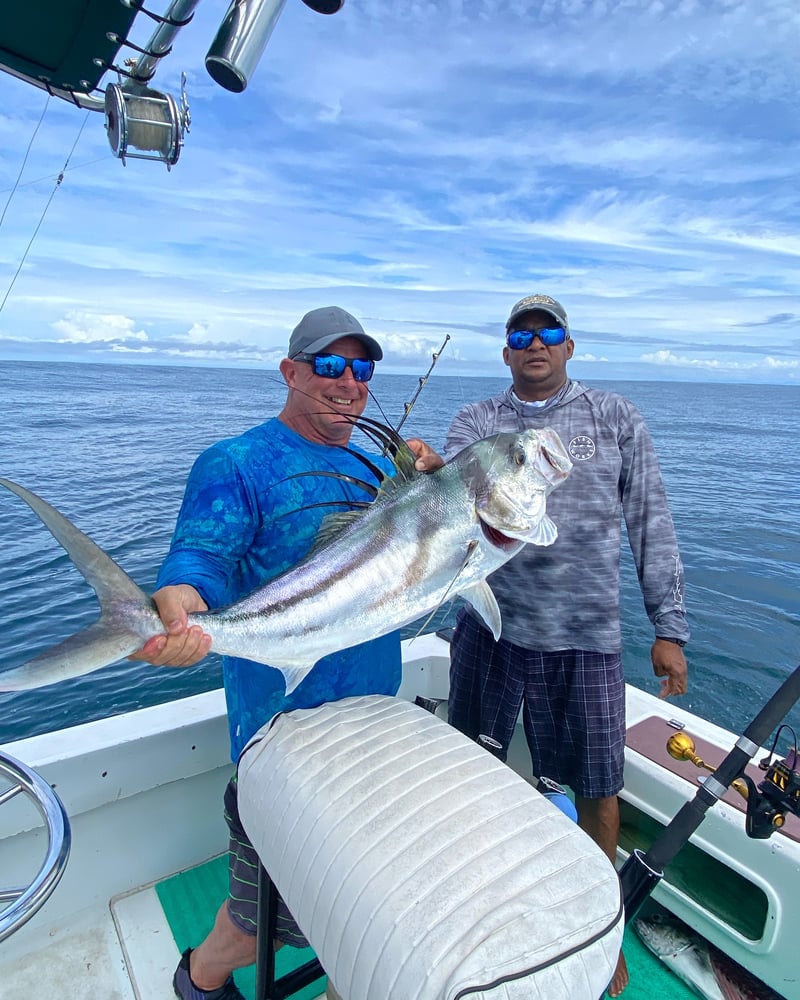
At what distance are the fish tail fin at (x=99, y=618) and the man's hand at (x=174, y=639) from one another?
0.02m

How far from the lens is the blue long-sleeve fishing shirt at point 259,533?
209cm

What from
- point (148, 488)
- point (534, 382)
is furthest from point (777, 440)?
point (534, 382)

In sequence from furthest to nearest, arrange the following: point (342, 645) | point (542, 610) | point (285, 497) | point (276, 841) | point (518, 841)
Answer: point (542, 610), point (285, 497), point (342, 645), point (276, 841), point (518, 841)

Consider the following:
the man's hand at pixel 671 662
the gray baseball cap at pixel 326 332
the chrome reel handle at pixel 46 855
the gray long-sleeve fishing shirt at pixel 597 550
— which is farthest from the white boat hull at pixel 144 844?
the gray baseball cap at pixel 326 332

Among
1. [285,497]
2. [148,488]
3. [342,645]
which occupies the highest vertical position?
[285,497]

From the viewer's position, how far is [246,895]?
2.24 meters

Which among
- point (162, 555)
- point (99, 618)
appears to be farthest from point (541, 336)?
point (162, 555)

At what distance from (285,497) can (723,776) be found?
6.06ft

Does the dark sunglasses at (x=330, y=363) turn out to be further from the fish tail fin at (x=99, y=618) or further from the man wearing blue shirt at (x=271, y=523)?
the fish tail fin at (x=99, y=618)

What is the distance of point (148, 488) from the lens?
48.3ft

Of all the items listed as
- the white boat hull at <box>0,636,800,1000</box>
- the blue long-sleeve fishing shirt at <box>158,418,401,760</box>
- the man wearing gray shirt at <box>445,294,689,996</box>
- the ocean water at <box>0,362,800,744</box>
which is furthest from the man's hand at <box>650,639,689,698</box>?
the blue long-sleeve fishing shirt at <box>158,418,401,760</box>

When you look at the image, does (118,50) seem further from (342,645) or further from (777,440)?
(777,440)

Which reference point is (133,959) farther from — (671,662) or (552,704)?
(671,662)

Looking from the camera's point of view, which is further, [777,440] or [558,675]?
[777,440]
